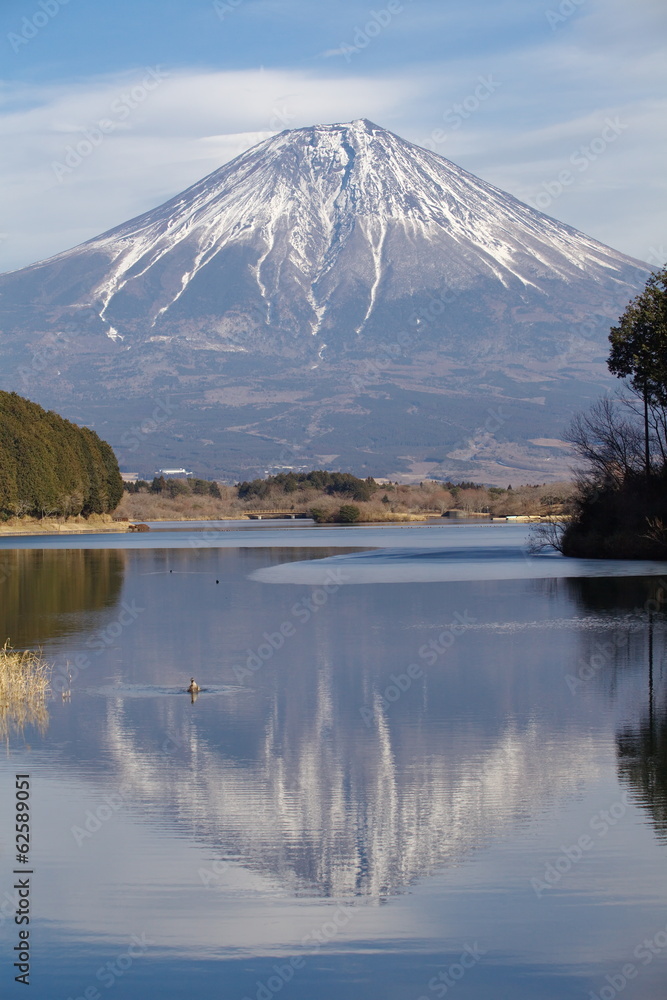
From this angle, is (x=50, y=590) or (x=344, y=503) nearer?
(x=50, y=590)

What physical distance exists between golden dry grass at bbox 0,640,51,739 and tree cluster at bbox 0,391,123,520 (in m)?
43.5

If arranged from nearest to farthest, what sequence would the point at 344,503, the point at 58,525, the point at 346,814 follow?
1. the point at 346,814
2. the point at 58,525
3. the point at 344,503

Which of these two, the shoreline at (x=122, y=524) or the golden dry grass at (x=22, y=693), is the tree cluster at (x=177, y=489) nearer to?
the shoreline at (x=122, y=524)

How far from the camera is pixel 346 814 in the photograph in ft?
31.2

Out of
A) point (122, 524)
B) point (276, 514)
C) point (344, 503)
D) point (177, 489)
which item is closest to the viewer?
point (122, 524)

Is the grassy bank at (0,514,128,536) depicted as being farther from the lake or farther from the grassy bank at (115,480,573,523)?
the lake

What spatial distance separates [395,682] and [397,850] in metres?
7.14

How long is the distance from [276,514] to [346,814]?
10486 centimetres

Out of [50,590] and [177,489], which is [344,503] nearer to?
[177,489]

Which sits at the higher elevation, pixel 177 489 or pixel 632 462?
pixel 632 462

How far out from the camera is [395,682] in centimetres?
1575

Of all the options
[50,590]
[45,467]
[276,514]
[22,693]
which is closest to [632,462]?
[50,590]

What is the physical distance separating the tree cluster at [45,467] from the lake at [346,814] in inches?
1609

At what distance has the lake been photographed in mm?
6844
